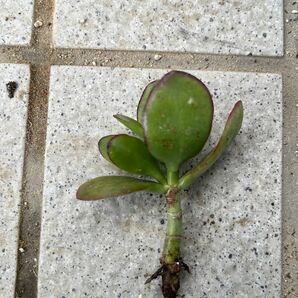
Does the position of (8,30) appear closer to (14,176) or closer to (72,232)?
(14,176)

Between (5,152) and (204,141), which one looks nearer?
(204,141)

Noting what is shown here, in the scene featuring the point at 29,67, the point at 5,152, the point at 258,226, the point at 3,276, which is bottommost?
the point at 3,276

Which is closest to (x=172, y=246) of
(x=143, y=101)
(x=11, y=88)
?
(x=143, y=101)

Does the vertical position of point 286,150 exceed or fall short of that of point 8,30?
it falls short

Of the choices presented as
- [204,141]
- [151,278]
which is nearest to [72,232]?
[151,278]

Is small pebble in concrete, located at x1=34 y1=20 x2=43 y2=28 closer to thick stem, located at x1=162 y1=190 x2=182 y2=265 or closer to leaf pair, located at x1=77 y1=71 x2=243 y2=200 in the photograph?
leaf pair, located at x1=77 y1=71 x2=243 y2=200

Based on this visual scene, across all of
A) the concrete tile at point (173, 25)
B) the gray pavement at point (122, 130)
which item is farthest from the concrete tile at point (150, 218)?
the concrete tile at point (173, 25)

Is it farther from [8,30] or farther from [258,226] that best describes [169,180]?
[8,30]

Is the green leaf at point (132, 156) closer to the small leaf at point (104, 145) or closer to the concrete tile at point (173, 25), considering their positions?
the small leaf at point (104, 145)
